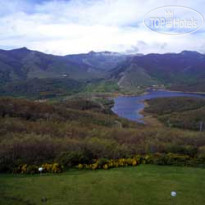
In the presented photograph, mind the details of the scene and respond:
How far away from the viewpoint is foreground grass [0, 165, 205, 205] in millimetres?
7285

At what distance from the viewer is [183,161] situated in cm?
1102

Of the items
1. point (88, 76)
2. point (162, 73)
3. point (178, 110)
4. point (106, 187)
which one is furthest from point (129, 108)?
point (88, 76)

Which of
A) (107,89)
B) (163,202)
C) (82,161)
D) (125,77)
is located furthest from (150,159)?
(125,77)

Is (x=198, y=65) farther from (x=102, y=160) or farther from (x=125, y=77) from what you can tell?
(x=102, y=160)

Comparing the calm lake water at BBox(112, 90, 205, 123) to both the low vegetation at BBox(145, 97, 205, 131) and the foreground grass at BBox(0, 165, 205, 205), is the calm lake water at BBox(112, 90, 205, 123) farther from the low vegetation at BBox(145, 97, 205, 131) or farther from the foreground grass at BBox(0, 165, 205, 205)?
the foreground grass at BBox(0, 165, 205, 205)

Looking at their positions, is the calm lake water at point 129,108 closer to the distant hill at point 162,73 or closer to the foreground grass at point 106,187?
the foreground grass at point 106,187

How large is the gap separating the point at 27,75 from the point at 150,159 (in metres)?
116

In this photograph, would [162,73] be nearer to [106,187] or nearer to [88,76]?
[88,76]

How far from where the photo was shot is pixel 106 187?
8055 millimetres

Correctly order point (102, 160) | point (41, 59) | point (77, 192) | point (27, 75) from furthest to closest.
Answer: point (41, 59), point (27, 75), point (102, 160), point (77, 192)

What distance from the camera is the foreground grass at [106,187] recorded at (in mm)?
7285

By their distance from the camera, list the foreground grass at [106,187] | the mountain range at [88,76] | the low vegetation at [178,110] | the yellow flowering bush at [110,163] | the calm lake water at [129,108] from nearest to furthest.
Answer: the foreground grass at [106,187] < the yellow flowering bush at [110,163] < the low vegetation at [178,110] < the calm lake water at [129,108] < the mountain range at [88,76]

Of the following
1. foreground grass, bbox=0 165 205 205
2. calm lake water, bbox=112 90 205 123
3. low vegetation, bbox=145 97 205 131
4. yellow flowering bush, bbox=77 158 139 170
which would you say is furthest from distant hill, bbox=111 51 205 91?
foreground grass, bbox=0 165 205 205

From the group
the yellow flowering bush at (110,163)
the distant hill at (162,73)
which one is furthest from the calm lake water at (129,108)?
the distant hill at (162,73)
